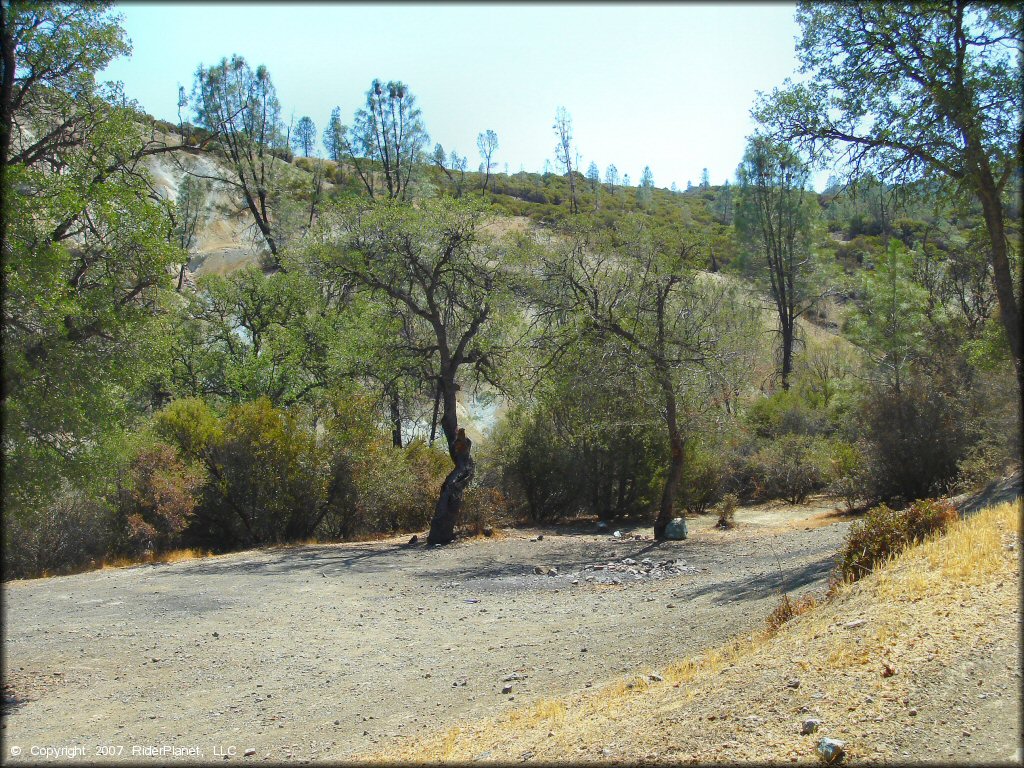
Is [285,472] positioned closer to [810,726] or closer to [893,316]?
[810,726]

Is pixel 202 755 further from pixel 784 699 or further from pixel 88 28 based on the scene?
pixel 88 28

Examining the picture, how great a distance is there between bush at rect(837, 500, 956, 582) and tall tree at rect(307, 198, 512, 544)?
400 inches

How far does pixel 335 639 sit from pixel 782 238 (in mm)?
39088

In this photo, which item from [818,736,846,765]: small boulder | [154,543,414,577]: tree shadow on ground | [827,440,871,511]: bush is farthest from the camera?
[827,440,871,511]: bush

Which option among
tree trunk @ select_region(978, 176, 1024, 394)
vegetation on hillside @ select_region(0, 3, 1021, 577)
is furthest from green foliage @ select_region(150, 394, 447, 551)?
tree trunk @ select_region(978, 176, 1024, 394)

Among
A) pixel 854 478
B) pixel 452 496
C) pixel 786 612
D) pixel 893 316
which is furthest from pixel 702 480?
pixel 786 612

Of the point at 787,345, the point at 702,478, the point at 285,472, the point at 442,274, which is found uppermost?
the point at 787,345

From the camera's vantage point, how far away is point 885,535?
855 cm

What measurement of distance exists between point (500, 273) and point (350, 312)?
850 centimetres

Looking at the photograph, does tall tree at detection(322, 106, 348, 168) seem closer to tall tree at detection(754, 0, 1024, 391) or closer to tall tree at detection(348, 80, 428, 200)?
tall tree at detection(348, 80, 428, 200)

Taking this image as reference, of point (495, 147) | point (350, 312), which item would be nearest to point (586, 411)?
point (350, 312)

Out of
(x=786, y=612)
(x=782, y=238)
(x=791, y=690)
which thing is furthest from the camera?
(x=782, y=238)

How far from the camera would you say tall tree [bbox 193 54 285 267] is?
33.3 m

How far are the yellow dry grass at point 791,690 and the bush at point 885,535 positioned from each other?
0.95m
